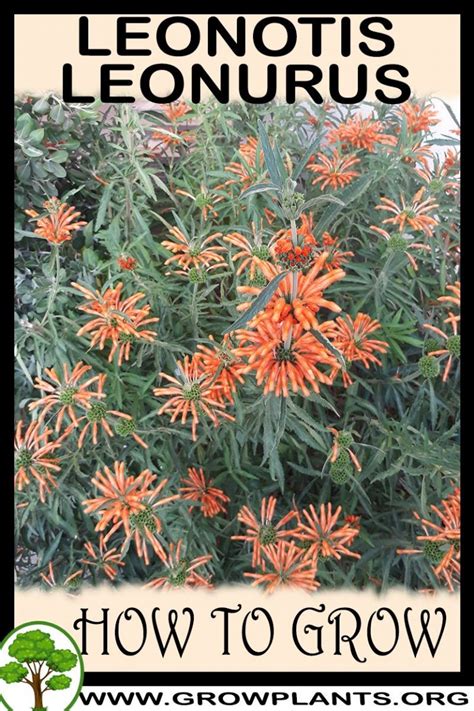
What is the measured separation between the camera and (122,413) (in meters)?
0.90

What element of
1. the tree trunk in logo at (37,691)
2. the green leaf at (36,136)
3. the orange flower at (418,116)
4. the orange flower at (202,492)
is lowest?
the tree trunk in logo at (37,691)

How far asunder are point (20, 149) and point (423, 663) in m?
0.90

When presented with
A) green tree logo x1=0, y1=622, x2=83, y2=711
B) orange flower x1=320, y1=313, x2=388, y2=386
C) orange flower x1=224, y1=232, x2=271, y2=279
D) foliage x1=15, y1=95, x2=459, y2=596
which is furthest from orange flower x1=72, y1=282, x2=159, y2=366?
green tree logo x1=0, y1=622, x2=83, y2=711

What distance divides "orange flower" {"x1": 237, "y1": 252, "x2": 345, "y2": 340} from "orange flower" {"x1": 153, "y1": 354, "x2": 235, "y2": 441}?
14 cm

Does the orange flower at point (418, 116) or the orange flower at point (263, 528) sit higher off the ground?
the orange flower at point (418, 116)

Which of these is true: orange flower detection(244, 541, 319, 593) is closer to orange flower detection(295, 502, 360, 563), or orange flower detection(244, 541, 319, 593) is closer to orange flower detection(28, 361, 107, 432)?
orange flower detection(295, 502, 360, 563)

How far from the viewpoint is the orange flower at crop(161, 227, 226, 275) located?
0.90 meters

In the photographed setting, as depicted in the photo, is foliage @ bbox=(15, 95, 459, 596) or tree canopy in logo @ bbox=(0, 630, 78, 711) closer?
tree canopy in logo @ bbox=(0, 630, 78, 711)

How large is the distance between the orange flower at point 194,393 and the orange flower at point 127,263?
0.15 metres

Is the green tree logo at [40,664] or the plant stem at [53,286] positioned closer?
the green tree logo at [40,664]

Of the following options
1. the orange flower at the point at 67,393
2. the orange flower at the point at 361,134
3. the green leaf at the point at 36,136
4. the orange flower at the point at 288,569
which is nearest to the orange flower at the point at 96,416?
the orange flower at the point at 67,393

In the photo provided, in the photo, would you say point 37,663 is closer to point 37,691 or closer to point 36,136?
point 37,691

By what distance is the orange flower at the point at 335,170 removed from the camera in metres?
0.92

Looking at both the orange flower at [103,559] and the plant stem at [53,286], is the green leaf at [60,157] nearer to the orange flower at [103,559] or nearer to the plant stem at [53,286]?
the plant stem at [53,286]
